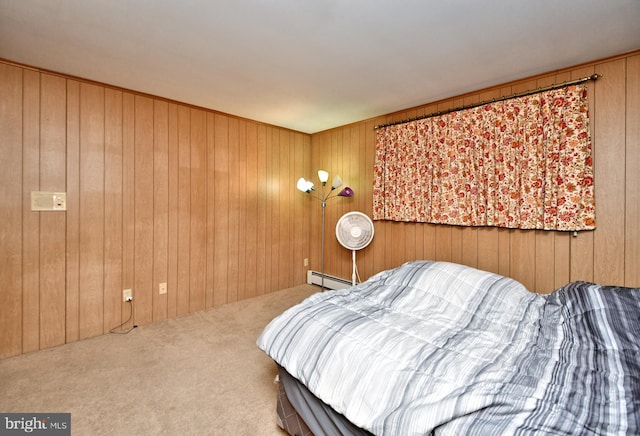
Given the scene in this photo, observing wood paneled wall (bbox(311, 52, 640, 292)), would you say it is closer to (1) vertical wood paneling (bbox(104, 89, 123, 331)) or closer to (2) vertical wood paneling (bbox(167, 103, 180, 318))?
(2) vertical wood paneling (bbox(167, 103, 180, 318))

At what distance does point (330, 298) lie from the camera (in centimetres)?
182

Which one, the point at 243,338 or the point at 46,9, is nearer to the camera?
the point at 46,9

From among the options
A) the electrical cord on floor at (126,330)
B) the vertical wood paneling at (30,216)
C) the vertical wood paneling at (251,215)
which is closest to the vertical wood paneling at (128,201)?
the electrical cord on floor at (126,330)

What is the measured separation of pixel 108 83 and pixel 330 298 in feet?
9.02

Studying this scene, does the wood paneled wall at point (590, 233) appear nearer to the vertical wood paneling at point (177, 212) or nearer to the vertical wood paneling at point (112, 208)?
the vertical wood paneling at point (177, 212)

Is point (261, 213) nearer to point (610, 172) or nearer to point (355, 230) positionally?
point (355, 230)

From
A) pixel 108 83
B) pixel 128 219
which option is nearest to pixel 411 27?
pixel 108 83

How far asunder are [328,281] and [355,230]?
41.7 inches

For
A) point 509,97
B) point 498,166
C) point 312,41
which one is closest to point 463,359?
point 498,166

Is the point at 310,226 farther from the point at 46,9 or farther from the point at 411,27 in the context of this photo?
the point at 46,9

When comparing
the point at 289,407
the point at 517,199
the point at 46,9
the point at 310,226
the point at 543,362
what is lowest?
the point at 289,407

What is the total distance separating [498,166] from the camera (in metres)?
2.44

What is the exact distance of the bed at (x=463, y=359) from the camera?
0.90 m

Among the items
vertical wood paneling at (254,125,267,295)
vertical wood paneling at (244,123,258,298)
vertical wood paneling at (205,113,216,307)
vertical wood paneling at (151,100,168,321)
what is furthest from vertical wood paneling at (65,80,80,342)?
vertical wood paneling at (254,125,267,295)
